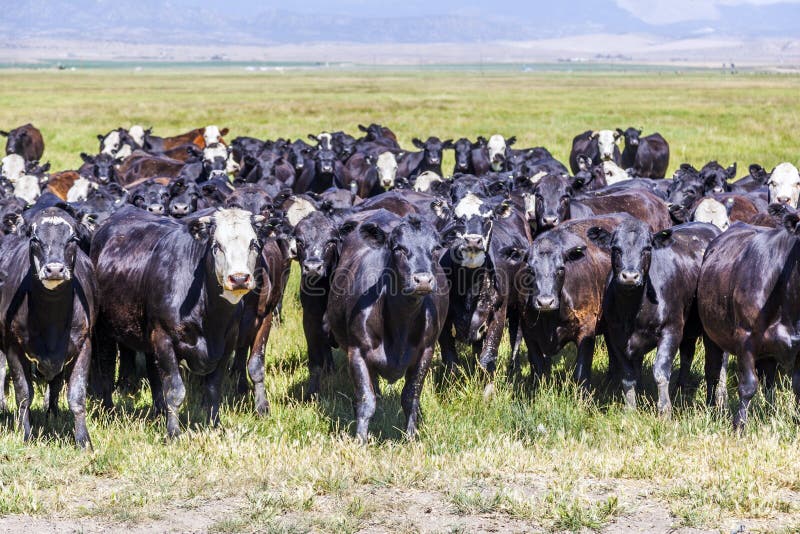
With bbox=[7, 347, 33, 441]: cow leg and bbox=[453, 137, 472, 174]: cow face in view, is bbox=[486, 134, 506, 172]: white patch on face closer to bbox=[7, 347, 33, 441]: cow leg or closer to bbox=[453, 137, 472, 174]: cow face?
bbox=[453, 137, 472, 174]: cow face

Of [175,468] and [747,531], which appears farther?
[175,468]

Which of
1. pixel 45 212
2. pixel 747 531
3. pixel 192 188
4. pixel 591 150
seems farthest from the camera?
pixel 591 150

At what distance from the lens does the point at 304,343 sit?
991 cm

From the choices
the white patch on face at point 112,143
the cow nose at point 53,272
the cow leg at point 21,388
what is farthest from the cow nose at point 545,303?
the white patch on face at point 112,143

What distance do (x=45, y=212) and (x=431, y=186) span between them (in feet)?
22.4

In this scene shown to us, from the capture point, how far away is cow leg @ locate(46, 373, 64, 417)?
7.13 metres

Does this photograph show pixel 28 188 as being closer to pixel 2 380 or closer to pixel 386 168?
pixel 386 168

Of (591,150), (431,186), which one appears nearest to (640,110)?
(591,150)

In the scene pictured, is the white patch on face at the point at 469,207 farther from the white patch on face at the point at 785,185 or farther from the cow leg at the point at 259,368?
the white patch on face at the point at 785,185

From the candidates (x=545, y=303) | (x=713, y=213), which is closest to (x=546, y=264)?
(x=545, y=303)

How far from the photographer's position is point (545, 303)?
292 inches

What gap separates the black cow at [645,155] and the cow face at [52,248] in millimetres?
15693

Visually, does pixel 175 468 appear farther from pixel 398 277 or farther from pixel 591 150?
pixel 591 150

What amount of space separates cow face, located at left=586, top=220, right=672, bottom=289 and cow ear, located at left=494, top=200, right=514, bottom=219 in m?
1.20
